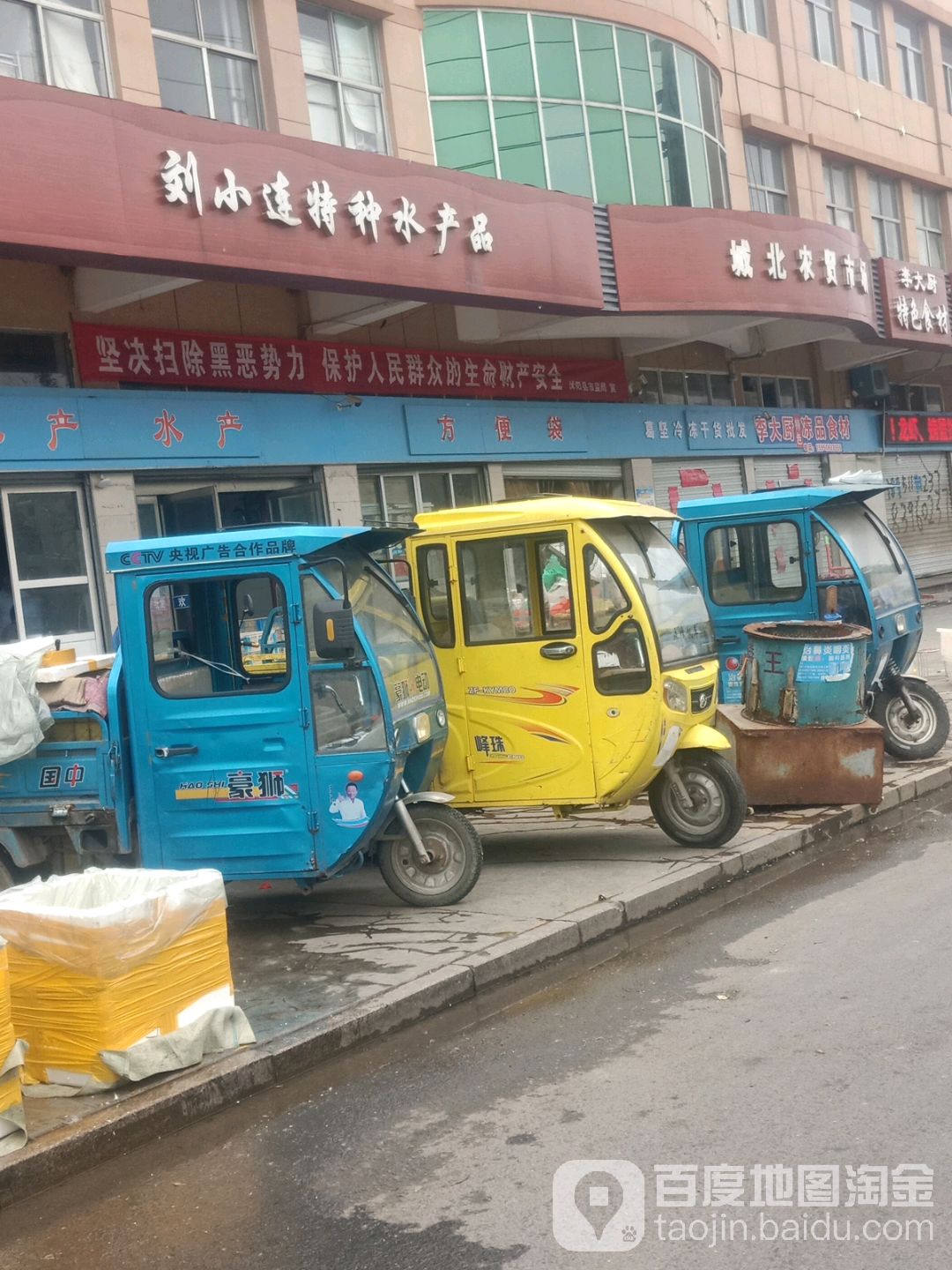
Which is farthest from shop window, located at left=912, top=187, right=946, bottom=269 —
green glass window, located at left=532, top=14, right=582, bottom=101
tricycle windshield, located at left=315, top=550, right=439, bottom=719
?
tricycle windshield, located at left=315, top=550, right=439, bottom=719

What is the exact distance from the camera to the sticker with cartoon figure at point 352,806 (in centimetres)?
688

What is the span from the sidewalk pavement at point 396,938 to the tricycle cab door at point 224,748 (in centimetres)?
50

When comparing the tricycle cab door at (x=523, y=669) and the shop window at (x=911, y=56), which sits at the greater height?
the shop window at (x=911, y=56)

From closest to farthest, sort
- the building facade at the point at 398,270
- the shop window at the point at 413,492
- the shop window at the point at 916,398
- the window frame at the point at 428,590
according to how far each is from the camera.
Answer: the window frame at the point at 428,590
the building facade at the point at 398,270
the shop window at the point at 413,492
the shop window at the point at 916,398

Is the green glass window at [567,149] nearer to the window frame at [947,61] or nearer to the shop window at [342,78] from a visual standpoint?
the shop window at [342,78]

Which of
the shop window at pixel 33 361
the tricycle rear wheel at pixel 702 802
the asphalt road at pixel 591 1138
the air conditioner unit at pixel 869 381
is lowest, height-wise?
the asphalt road at pixel 591 1138

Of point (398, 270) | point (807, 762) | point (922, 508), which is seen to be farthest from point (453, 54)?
point (922, 508)

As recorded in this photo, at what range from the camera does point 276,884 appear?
7.21 meters

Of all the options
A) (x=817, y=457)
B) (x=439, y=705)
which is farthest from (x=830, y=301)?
(x=439, y=705)

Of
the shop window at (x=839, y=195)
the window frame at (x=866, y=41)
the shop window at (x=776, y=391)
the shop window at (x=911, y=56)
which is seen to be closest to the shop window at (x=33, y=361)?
the shop window at (x=776, y=391)

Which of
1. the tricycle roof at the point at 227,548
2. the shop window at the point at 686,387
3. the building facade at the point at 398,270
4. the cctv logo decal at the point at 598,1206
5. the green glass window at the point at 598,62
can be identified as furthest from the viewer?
the shop window at the point at 686,387

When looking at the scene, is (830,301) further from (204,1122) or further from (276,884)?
(204,1122)

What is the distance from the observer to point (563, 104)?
17.5 m

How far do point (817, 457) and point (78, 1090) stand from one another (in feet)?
71.3
